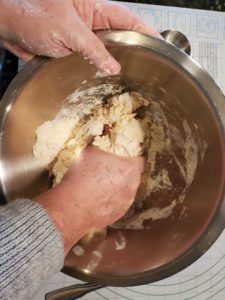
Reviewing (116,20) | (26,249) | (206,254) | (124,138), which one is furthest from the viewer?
(206,254)

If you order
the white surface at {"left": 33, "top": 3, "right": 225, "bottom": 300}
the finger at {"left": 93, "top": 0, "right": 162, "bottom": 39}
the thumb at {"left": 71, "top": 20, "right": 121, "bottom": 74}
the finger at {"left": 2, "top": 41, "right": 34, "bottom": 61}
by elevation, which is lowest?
the white surface at {"left": 33, "top": 3, "right": 225, "bottom": 300}

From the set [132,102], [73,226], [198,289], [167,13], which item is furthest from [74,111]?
[198,289]

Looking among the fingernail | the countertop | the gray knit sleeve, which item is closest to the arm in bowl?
the gray knit sleeve

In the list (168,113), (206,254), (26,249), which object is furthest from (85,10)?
(206,254)

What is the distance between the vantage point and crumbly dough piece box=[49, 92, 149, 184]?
0.64 meters

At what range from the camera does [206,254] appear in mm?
808

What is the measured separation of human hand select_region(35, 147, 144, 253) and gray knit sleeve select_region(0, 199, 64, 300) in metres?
0.03

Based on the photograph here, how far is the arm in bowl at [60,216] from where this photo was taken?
0.42 metres

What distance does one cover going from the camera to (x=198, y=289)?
2.64 ft

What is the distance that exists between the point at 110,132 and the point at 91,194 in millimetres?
120

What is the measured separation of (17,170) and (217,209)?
29 cm

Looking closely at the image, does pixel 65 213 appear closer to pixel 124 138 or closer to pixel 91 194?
pixel 91 194

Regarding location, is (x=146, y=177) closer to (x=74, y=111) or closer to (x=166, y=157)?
(x=166, y=157)

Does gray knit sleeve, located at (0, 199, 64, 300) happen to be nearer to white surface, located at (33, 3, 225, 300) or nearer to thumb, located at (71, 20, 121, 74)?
thumb, located at (71, 20, 121, 74)
